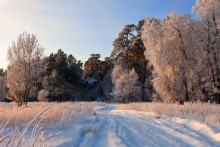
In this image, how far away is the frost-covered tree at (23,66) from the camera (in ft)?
86.3

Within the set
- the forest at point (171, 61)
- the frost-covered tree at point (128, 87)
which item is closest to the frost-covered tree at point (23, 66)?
the forest at point (171, 61)

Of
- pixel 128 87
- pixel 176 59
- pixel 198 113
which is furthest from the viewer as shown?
pixel 128 87

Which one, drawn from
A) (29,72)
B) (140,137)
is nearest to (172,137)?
(140,137)

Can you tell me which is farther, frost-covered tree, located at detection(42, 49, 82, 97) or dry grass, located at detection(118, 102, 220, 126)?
frost-covered tree, located at detection(42, 49, 82, 97)

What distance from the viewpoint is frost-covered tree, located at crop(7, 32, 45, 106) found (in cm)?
2631

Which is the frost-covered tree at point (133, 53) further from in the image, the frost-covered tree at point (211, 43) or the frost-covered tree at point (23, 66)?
the frost-covered tree at point (23, 66)

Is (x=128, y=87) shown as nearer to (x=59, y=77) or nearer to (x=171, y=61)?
(x=59, y=77)

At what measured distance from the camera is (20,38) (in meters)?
27.0

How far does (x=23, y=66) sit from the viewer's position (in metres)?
26.3

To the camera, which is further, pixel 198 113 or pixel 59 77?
pixel 59 77

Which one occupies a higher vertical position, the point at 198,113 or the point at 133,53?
the point at 133,53

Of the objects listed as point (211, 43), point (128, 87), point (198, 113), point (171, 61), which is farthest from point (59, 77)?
point (198, 113)

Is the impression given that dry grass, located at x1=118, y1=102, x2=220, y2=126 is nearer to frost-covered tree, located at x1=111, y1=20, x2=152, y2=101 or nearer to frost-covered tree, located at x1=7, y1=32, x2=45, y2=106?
frost-covered tree, located at x1=7, y1=32, x2=45, y2=106

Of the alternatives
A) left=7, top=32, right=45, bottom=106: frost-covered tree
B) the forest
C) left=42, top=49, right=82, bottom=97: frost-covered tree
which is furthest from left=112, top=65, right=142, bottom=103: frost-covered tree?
left=7, top=32, right=45, bottom=106: frost-covered tree
